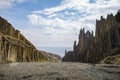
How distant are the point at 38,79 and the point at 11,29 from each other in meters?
101

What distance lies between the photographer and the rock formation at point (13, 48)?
10914cm

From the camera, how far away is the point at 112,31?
181 meters

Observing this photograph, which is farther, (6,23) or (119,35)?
(119,35)

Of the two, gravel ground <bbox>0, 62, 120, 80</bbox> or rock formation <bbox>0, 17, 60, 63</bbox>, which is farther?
rock formation <bbox>0, 17, 60, 63</bbox>

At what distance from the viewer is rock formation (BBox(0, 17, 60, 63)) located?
109m

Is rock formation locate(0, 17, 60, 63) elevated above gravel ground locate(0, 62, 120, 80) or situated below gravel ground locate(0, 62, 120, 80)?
A: above

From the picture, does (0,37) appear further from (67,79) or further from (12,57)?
(67,79)

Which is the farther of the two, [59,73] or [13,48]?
[13,48]

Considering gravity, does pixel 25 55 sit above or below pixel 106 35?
below

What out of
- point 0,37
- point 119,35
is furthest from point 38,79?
point 119,35

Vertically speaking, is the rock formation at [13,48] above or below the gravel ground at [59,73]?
above

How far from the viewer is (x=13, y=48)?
119875 mm

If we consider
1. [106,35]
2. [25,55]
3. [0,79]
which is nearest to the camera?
[0,79]

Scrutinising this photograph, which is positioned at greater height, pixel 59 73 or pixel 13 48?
pixel 13 48
